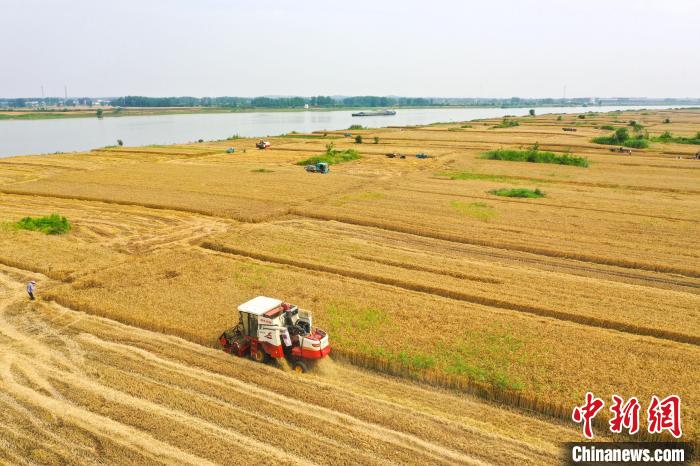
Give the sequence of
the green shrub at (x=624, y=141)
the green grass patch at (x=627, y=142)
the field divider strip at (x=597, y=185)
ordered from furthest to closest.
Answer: the green shrub at (x=624, y=141) < the green grass patch at (x=627, y=142) < the field divider strip at (x=597, y=185)

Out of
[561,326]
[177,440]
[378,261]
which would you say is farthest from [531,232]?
[177,440]

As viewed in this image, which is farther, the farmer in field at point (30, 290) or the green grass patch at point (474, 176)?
the green grass patch at point (474, 176)

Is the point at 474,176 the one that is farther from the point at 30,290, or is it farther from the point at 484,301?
the point at 30,290

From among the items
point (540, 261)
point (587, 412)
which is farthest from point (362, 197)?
point (587, 412)

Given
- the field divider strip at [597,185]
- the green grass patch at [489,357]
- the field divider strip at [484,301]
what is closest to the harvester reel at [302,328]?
the green grass patch at [489,357]

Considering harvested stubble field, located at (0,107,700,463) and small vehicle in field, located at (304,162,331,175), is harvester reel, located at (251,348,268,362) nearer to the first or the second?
harvested stubble field, located at (0,107,700,463)

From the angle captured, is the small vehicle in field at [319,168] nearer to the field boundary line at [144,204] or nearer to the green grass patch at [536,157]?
the field boundary line at [144,204]

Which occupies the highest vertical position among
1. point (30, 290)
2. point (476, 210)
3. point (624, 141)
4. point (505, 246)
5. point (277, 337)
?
point (624, 141)
